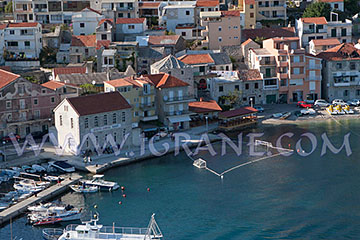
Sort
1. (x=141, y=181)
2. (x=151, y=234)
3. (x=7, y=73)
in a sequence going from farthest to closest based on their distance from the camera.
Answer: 1. (x=7, y=73)
2. (x=141, y=181)
3. (x=151, y=234)

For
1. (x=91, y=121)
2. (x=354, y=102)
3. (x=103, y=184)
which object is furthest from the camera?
(x=354, y=102)

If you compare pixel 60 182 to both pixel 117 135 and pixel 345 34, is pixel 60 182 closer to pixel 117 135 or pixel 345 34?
pixel 117 135

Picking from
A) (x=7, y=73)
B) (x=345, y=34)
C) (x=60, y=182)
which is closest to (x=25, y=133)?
(x=7, y=73)

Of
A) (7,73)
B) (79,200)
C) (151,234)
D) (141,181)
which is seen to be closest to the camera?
(151,234)

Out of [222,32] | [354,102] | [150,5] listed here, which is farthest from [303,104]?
[150,5]

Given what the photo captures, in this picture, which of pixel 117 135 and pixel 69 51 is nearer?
pixel 117 135

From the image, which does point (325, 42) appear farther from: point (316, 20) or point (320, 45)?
point (316, 20)
